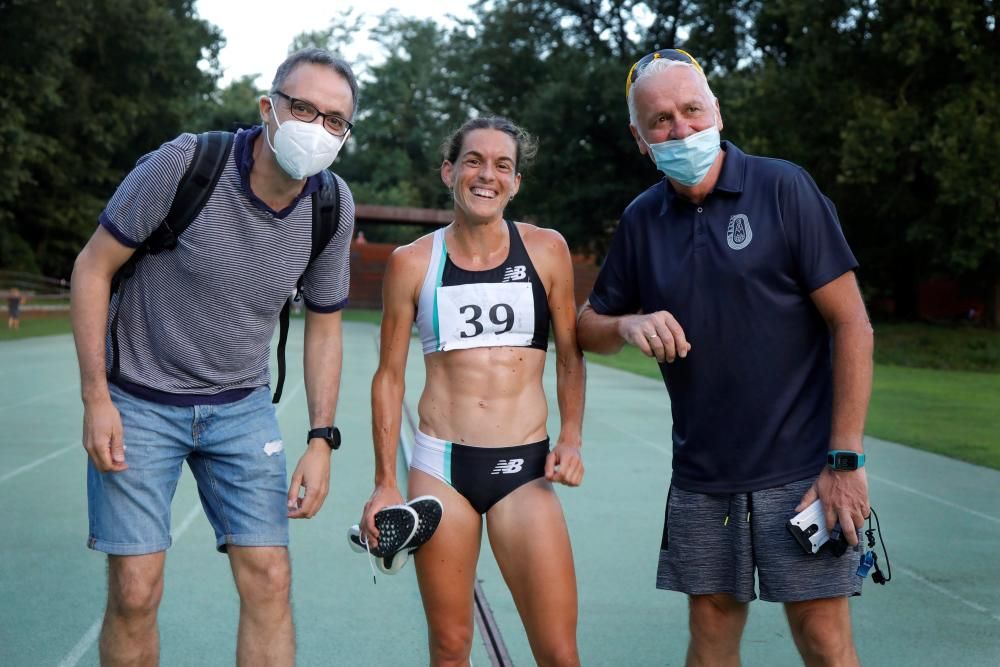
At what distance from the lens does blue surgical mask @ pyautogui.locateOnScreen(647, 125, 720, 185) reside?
3412 millimetres

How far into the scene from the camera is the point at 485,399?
373 cm

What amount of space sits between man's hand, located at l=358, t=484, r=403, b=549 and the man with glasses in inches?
9.2

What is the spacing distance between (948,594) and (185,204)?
4743 millimetres

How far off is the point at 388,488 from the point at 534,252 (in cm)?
92

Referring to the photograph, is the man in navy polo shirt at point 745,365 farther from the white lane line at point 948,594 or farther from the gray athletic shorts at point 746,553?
the white lane line at point 948,594

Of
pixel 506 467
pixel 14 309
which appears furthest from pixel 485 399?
pixel 14 309

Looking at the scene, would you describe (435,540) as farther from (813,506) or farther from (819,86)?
(819,86)

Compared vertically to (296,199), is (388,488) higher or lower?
lower

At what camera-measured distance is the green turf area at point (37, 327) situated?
93.8 ft

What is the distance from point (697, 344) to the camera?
3.37 meters

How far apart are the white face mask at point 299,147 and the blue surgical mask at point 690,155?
3.51ft

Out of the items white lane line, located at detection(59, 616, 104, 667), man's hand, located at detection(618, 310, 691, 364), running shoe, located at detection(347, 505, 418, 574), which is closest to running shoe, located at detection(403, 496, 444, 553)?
running shoe, located at detection(347, 505, 418, 574)

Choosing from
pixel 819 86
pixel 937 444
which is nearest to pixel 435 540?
pixel 937 444

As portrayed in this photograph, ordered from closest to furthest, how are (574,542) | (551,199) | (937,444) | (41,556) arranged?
(41,556) → (574,542) → (937,444) → (551,199)
